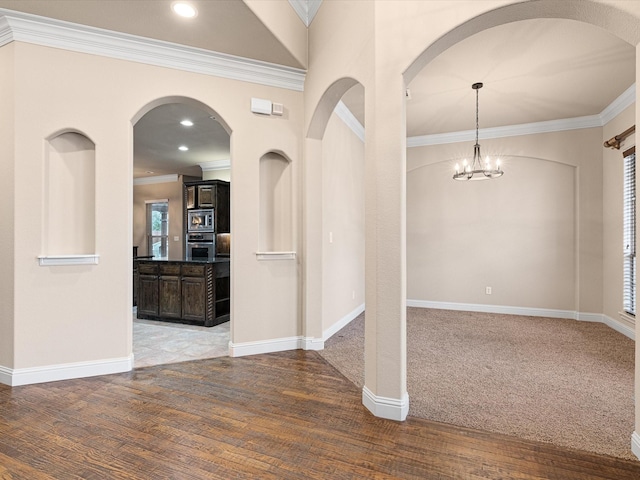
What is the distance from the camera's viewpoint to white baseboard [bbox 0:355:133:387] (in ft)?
9.10

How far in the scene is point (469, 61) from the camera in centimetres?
343

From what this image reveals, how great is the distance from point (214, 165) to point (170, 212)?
2112 mm

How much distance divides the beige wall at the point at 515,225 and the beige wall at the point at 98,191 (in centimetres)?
357

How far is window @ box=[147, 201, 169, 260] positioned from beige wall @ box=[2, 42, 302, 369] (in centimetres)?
692

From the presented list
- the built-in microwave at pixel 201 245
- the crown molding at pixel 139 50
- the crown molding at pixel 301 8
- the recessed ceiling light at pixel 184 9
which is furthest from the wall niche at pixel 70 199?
the built-in microwave at pixel 201 245

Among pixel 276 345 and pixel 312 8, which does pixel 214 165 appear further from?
pixel 276 345

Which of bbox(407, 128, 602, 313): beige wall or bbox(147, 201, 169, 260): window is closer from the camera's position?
bbox(407, 128, 602, 313): beige wall

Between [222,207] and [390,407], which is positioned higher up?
[222,207]

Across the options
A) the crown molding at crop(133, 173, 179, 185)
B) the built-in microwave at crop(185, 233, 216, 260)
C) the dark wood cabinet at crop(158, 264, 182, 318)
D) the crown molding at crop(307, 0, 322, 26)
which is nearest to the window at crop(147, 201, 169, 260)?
the crown molding at crop(133, 173, 179, 185)

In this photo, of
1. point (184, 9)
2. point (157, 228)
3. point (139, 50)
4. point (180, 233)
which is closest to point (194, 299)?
point (139, 50)

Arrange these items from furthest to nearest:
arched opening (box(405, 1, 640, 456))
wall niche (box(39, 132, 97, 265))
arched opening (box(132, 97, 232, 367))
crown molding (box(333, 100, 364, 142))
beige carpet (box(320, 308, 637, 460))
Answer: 1. crown molding (box(333, 100, 364, 142))
2. arched opening (box(405, 1, 640, 456))
3. arched opening (box(132, 97, 232, 367))
4. wall niche (box(39, 132, 97, 265))
5. beige carpet (box(320, 308, 637, 460))

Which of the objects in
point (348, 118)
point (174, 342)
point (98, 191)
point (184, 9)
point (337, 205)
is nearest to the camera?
point (184, 9)

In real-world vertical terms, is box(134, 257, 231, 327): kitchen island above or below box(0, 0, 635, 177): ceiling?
below

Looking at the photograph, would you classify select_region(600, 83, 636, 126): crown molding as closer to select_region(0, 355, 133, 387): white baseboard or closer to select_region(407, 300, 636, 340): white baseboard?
select_region(407, 300, 636, 340): white baseboard
